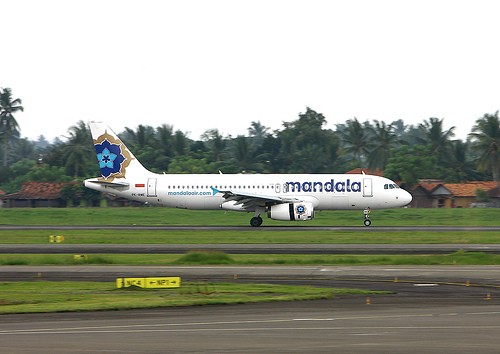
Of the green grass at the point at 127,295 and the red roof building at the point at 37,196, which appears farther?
the red roof building at the point at 37,196

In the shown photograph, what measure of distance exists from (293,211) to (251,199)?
3526 mm

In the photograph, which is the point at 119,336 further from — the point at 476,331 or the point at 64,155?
the point at 64,155

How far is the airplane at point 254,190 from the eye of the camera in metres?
68.2

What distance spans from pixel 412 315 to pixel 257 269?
14866 millimetres

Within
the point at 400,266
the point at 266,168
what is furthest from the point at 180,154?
the point at 400,266

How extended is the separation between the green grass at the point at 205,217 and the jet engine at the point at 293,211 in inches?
195

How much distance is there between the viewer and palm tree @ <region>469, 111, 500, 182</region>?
121 metres

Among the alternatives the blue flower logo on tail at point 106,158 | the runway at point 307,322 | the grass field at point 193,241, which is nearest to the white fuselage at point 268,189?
the blue flower logo on tail at point 106,158

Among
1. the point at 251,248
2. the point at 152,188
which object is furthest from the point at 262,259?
→ the point at 152,188

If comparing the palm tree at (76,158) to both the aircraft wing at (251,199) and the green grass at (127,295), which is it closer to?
the aircraft wing at (251,199)

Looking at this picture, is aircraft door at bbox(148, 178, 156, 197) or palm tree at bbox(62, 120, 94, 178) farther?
palm tree at bbox(62, 120, 94, 178)

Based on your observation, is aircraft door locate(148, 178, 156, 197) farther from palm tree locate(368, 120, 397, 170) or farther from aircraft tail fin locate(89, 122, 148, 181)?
palm tree locate(368, 120, 397, 170)

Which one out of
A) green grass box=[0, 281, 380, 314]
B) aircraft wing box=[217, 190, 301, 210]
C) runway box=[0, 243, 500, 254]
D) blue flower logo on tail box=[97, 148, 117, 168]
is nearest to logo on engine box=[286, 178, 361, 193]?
aircraft wing box=[217, 190, 301, 210]

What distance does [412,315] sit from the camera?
24078mm
